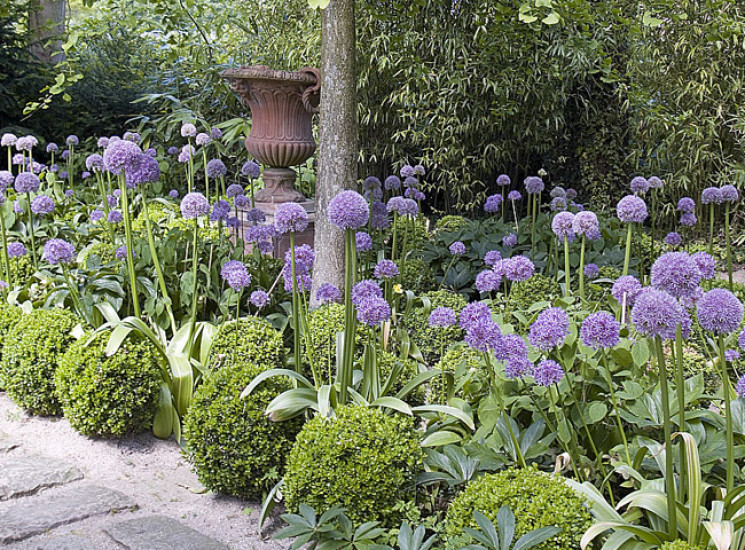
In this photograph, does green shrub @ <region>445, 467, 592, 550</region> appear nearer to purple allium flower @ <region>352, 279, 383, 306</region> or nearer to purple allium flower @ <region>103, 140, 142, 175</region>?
purple allium flower @ <region>352, 279, 383, 306</region>

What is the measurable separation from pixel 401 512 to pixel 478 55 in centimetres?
459

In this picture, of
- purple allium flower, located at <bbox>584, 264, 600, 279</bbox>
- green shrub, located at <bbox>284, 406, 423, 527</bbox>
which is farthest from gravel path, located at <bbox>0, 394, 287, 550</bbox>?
purple allium flower, located at <bbox>584, 264, 600, 279</bbox>

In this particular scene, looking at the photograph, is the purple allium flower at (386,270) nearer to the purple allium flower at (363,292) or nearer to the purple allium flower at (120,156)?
the purple allium flower at (363,292)

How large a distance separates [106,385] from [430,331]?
1.37 metres

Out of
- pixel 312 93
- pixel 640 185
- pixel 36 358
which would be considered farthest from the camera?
pixel 312 93

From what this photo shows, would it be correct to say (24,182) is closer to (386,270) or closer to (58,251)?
(58,251)

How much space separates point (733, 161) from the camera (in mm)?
5684

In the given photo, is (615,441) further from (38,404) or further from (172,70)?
(172,70)

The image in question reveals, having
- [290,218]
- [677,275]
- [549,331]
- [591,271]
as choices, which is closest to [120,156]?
[290,218]

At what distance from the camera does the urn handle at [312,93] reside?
15.2 feet

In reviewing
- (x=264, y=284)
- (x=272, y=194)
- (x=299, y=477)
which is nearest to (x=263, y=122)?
(x=272, y=194)

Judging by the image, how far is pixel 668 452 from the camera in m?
1.40

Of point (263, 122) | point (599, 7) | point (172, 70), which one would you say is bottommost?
point (263, 122)

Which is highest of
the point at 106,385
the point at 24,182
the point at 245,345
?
the point at 24,182
